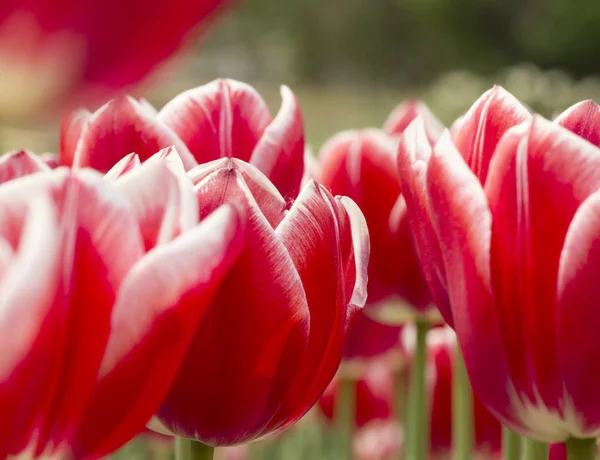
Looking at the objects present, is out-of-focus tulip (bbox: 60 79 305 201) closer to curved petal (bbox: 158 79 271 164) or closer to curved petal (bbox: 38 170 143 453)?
curved petal (bbox: 158 79 271 164)

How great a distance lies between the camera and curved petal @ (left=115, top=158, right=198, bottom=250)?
0.32m

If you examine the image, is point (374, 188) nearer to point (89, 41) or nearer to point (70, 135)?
point (70, 135)

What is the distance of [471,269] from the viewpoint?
0.41m

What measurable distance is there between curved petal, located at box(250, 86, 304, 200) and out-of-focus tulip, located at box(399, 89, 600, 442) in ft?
0.37

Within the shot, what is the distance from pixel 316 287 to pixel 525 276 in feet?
0.29

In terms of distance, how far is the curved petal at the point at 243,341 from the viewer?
0.37 meters

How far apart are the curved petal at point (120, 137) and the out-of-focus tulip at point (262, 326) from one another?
0.10m

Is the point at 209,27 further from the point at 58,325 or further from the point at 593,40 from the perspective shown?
the point at 593,40

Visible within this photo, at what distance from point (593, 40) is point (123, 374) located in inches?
602

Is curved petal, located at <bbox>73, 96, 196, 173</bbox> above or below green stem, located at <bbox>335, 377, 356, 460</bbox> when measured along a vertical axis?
above

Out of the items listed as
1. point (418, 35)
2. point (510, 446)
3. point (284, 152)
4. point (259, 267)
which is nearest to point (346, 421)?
point (510, 446)

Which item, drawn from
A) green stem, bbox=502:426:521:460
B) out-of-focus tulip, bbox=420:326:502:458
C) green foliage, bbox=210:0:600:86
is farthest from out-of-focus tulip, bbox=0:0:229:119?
green foliage, bbox=210:0:600:86

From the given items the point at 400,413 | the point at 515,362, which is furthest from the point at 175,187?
the point at 400,413

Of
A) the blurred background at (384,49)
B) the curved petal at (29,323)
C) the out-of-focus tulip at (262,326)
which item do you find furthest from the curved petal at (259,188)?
the blurred background at (384,49)
